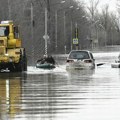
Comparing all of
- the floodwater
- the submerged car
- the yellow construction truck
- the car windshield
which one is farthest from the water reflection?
the car windshield

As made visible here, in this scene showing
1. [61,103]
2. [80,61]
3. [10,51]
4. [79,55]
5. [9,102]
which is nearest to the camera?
[61,103]

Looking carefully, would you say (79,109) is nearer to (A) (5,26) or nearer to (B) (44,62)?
(A) (5,26)

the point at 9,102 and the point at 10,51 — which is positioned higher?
the point at 10,51

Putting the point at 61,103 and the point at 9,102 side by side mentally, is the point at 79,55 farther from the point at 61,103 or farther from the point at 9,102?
the point at 61,103

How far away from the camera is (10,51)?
36.3 metres

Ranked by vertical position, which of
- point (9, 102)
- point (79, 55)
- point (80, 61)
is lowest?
point (80, 61)

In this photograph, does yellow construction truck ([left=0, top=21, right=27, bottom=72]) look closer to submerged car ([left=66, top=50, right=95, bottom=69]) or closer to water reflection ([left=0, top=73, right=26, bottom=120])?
submerged car ([left=66, top=50, right=95, bottom=69])

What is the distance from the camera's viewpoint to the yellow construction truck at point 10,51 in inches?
1414

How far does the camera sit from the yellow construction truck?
35906 millimetres

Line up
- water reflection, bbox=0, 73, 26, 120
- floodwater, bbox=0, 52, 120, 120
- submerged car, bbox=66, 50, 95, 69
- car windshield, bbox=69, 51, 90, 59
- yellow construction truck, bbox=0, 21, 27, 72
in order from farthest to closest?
1. car windshield, bbox=69, 51, 90, 59
2. submerged car, bbox=66, 50, 95, 69
3. yellow construction truck, bbox=0, 21, 27, 72
4. water reflection, bbox=0, 73, 26, 120
5. floodwater, bbox=0, 52, 120, 120

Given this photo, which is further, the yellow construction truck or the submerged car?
the submerged car

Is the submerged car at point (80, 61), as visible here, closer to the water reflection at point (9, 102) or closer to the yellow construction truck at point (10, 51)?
the yellow construction truck at point (10, 51)

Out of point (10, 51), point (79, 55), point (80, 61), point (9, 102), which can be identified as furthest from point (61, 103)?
point (79, 55)

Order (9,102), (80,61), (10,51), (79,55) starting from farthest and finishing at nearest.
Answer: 1. (79,55)
2. (80,61)
3. (10,51)
4. (9,102)
